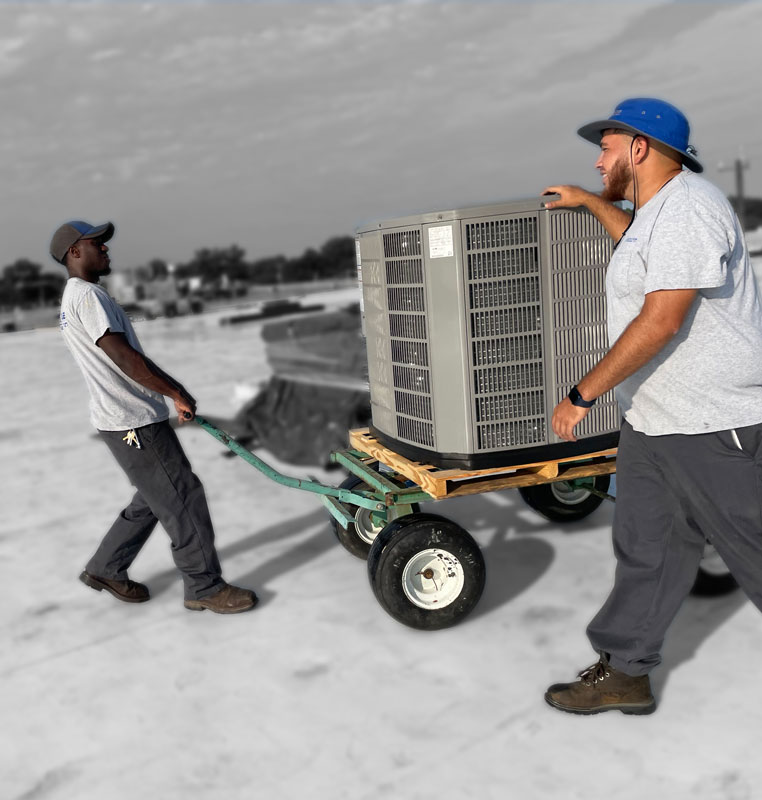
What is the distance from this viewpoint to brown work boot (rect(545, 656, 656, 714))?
9.84 feet

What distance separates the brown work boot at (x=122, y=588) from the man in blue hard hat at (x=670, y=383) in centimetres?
232

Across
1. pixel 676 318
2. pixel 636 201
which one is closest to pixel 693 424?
pixel 676 318

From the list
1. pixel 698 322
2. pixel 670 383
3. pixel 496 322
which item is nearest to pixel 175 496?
pixel 496 322

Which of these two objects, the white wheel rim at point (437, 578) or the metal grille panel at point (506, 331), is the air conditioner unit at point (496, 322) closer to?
the metal grille panel at point (506, 331)

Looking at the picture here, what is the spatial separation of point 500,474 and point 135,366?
1687mm

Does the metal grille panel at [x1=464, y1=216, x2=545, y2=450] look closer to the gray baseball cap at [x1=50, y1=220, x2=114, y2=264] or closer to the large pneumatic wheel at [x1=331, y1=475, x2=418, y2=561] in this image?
the large pneumatic wheel at [x1=331, y1=475, x2=418, y2=561]

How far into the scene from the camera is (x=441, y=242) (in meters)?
3.44

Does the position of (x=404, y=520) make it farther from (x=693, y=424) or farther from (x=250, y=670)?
(x=693, y=424)

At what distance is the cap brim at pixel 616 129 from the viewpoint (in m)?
2.69

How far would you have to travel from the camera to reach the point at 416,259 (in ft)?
11.7

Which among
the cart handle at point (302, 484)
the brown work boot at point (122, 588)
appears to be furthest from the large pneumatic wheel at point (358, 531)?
the brown work boot at point (122, 588)

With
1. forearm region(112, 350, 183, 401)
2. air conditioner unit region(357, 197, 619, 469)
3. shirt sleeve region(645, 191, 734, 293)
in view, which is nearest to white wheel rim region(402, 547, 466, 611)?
air conditioner unit region(357, 197, 619, 469)

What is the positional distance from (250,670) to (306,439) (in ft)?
12.5

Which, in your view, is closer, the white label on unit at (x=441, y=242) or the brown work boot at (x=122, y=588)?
the white label on unit at (x=441, y=242)
